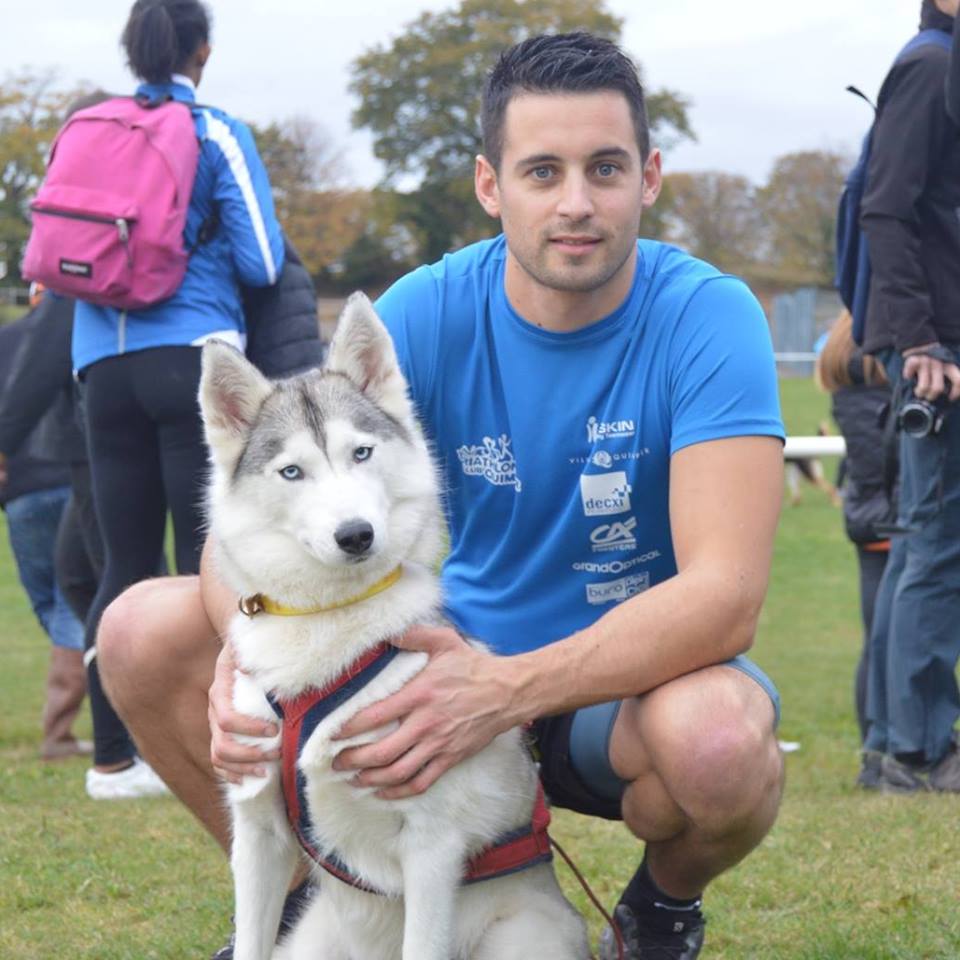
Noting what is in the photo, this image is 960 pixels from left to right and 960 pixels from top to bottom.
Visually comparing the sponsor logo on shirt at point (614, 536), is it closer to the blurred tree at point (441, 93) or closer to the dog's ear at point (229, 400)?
the dog's ear at point (229, 400)

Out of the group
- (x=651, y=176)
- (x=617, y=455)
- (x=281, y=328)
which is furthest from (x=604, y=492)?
(x=281, y=328)

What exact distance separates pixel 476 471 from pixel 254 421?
58cm

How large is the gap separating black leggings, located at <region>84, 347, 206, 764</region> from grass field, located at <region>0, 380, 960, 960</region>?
2.85ft

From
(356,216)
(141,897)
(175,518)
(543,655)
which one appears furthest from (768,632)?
(356,216)

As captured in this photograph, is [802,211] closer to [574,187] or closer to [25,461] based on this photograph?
[25,461]

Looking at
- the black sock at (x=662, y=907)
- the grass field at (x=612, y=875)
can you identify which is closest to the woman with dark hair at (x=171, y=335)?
the grass field at (x=612, y=875)

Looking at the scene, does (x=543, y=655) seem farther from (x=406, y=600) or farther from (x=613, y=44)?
(x=613, y=44)

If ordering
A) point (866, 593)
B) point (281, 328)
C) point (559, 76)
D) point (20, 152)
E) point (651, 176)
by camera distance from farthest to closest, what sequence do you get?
point (20, 152) → point (866, 593) → point (281, 328) → point (651, 176) → point (559, 76)

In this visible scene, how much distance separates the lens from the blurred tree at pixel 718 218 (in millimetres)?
67062

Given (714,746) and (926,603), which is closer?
(714,746)

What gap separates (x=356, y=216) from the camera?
5812 centimetres

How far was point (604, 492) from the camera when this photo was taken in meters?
3.18

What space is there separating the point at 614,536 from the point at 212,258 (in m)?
2.47

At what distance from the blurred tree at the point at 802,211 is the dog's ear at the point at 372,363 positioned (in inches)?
2532
